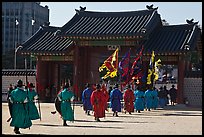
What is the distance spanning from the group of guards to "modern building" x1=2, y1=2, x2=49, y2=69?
54847mm

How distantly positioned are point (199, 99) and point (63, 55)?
879 centimetres

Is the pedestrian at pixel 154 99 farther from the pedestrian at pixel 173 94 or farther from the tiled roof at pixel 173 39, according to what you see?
the pedestrian at pixel 173 94

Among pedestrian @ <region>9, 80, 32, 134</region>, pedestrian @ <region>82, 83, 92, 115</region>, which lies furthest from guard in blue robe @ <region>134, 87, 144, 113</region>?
pedestrian @ <region>9, 80, 32, 134</region>

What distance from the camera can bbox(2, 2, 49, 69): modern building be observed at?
258 ft

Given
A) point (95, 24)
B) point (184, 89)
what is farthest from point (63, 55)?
point (184, 89)

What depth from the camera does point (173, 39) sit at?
27.8m

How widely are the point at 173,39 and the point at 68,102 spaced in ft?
46.9

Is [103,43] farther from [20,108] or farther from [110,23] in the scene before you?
[20,108]

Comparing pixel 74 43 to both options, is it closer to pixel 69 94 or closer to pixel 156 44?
pixel 156 44

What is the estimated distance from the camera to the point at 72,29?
28828 millimetres

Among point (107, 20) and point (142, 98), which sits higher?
point (107, 20)

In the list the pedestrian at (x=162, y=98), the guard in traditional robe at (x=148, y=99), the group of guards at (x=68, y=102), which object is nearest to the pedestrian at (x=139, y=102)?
the group of guards at (x=68, y=102)

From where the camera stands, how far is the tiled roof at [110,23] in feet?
90.5

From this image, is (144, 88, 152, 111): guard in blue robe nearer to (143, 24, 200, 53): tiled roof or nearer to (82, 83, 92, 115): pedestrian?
(143, 24, 200, 53): tiled roof
